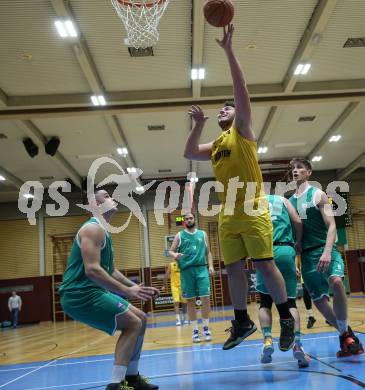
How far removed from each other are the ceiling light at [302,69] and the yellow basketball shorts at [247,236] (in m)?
9.15

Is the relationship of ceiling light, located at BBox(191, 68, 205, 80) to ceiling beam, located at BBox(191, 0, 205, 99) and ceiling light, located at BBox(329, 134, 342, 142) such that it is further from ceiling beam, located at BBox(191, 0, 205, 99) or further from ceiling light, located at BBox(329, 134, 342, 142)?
ceiling light, located at BBox(329, 134, 342, 142)

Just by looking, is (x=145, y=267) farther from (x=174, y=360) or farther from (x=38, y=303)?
(x=174, y=360)

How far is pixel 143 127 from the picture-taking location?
16.2 metres

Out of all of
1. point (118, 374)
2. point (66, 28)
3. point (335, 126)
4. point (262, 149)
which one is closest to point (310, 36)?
point (66, 28)

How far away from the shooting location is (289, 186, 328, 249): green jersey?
4.90 meters

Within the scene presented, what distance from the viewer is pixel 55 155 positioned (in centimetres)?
1806

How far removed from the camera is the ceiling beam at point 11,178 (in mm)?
19441

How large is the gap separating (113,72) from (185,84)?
2.07 m

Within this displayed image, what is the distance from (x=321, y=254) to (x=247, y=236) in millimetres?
1186

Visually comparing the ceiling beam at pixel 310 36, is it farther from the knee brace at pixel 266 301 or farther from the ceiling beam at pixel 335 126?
the knee brace at pixel 266 301

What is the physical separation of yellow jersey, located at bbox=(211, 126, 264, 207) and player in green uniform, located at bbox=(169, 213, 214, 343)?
153 inches

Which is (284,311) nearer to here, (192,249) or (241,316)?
(241,316)

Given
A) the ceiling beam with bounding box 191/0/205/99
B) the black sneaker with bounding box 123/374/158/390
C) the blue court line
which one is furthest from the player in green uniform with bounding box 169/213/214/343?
the ceiling beam with bounding box 191/0/205/99

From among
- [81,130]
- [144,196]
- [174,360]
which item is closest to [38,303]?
[144,196]
